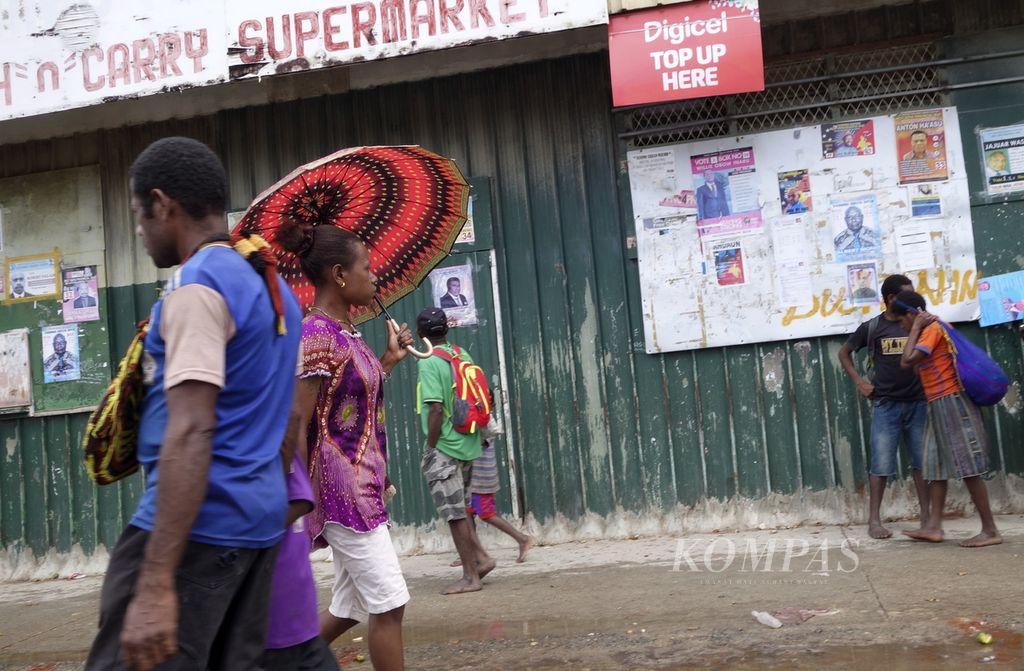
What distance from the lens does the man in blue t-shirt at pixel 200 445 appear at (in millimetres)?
2170

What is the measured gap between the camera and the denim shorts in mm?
6730

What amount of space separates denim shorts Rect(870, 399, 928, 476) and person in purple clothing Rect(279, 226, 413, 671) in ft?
13.9

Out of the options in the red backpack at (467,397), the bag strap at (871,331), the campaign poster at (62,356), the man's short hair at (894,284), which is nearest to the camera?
the red backpack at (467,397)

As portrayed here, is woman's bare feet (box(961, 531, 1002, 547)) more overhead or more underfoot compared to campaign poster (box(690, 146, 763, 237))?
more underfoot

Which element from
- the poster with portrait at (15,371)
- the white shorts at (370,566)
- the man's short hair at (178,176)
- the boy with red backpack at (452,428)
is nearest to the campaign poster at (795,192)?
the boy with red backpack at (452,428)

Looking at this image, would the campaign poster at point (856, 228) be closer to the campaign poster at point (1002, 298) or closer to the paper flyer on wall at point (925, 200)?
the paper flyer on wall at point (925, 200)

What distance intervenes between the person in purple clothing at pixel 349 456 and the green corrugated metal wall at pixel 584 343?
395 cm

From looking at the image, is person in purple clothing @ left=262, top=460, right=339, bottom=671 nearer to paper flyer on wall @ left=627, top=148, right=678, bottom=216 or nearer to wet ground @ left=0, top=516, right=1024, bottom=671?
wet ground @ left=0, top=516, right=1024, bottom=671

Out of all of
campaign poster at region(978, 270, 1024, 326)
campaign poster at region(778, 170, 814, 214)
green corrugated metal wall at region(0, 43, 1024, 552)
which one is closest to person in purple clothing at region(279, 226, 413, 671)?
green corrugated metal wall at region(0, 43, 1024, 552)

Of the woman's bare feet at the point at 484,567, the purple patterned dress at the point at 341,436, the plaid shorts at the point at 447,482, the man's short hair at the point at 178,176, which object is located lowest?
the woman's bare feet at the point at 484,567

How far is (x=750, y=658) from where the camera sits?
452 cm

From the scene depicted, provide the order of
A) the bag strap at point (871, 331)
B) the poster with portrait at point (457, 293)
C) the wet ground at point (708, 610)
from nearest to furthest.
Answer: the wet ground at point (708, 610) → the bag strap at point (871, 331) → the poster with portrait at point (457, 293)

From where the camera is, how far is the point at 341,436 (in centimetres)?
361

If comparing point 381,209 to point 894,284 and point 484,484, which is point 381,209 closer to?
point 484,484
